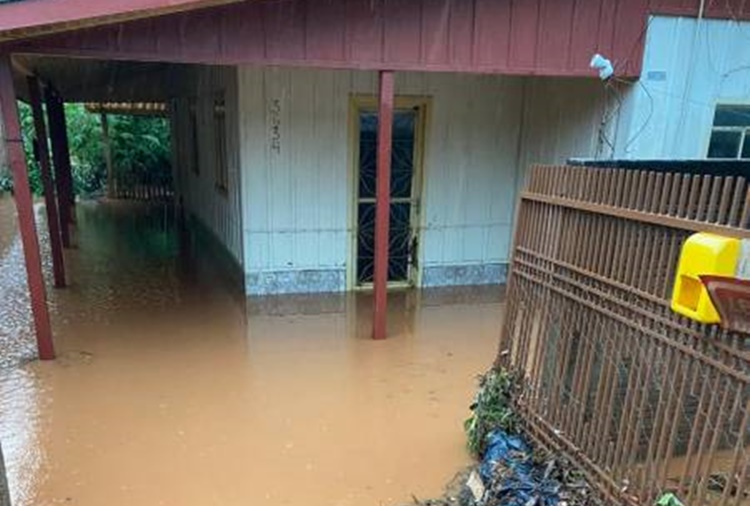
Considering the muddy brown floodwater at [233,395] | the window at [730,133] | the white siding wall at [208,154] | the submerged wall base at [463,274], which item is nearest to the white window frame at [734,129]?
the window at [730,133]

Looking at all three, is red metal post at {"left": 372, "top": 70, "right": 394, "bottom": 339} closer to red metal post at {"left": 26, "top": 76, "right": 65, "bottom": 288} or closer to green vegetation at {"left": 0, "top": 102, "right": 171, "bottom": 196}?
red metal post at {"left": 26, "top": 76, "right": 65, "bottom": 288}

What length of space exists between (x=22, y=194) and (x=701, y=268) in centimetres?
491

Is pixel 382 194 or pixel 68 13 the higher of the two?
pixel 68 13

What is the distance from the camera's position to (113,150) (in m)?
17.0

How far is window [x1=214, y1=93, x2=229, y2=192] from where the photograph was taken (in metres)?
7.87

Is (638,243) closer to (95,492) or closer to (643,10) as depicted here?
(95,492)

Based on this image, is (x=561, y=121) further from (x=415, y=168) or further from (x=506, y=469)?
(x=506, y=469)

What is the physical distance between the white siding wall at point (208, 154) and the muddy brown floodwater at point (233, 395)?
3.72 ft

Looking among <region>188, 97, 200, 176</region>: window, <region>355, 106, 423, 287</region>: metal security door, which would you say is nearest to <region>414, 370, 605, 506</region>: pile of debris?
<region>355, 106, 423, 287</region>: metal security door

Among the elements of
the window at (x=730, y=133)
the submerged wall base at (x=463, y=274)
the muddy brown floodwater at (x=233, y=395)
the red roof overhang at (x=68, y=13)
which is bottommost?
the muddy brown floodwater at (x=233, y=395)

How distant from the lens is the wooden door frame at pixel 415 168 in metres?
6.85

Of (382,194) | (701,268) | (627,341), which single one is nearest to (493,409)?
(627,341)

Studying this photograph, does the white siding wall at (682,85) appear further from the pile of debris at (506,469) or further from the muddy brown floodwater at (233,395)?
the pile of debris at (506,469)

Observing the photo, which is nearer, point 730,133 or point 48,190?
point 730,133
